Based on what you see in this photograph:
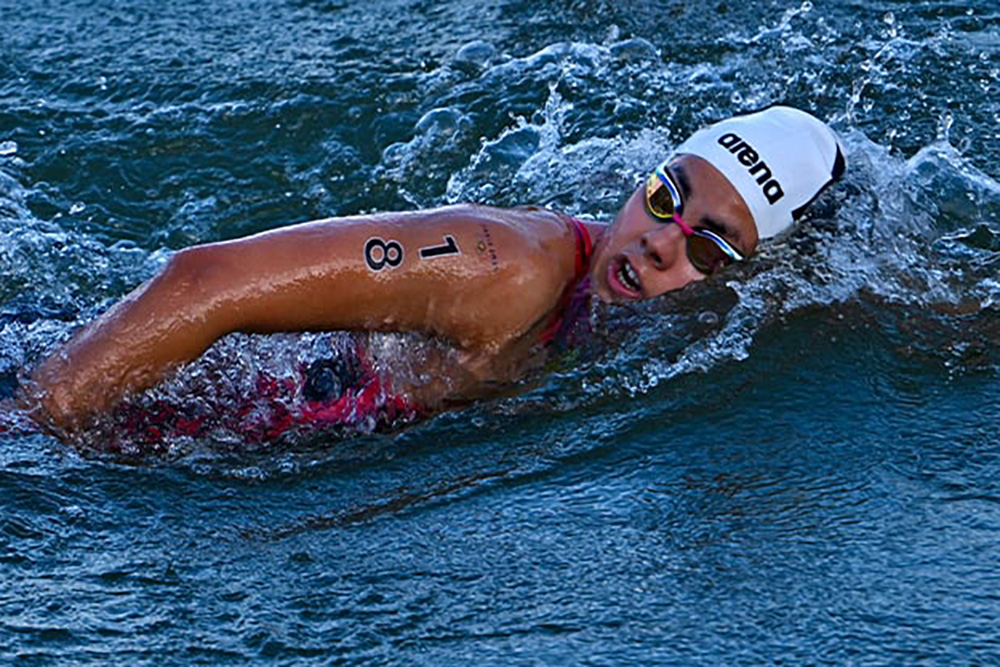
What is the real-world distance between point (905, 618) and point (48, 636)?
5.28 feet

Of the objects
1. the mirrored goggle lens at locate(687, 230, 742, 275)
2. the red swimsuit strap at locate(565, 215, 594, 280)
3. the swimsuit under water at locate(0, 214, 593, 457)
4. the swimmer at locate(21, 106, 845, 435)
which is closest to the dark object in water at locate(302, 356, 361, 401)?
the swimsuit under water at locate(0, 214, 593, 457)

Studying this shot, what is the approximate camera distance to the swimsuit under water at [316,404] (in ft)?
13.8

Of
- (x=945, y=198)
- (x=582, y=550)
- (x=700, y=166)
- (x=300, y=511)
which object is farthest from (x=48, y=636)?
(x=945, y=198)

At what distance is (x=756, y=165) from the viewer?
4555 millimetres

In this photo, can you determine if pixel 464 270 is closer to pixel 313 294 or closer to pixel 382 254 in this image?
pixel 382 254

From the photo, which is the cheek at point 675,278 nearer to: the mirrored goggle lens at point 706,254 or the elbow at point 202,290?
the mirrored goggle lens at point 706,254

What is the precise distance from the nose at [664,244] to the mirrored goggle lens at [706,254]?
0.03 meters

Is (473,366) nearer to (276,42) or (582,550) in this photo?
(582,550)

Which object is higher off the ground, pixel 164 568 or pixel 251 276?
pixel 251 276

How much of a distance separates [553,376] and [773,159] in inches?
36.9

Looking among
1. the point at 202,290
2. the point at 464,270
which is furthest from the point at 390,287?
the point at 202,290

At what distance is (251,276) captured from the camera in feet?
12.5

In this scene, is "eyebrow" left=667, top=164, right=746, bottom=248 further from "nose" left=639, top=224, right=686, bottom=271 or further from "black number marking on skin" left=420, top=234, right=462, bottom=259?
"black number marking on skin" left=420, top=234, right=462, bottom=259

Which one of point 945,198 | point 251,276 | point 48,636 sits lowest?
point 945,198
